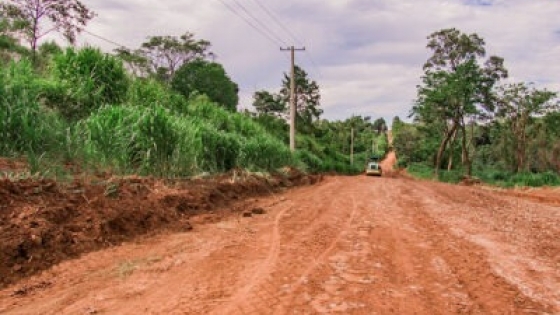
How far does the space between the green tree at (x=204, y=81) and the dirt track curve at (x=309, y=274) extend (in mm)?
41219

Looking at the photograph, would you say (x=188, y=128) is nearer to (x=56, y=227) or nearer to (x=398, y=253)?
(x=56, y=227)

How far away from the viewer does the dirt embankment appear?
17.2 ft

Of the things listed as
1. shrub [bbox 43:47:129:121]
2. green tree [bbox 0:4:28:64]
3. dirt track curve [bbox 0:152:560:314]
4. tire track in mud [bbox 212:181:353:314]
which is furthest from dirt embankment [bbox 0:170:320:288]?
green tree [bbox 0:4:28:64]

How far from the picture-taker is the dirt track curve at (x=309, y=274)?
3955 mm

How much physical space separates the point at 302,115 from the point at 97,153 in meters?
58.3

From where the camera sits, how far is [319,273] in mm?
4840

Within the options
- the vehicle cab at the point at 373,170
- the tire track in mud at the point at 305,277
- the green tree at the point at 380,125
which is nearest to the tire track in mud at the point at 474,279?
the tire track in mud at the point at 305,277

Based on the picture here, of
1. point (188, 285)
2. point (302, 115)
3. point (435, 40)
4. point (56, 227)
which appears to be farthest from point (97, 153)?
point (302, 115)

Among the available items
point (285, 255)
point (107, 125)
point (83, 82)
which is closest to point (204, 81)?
point (83, 82)

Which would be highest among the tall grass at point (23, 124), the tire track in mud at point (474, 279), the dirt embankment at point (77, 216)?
the tall grass at point (23, 124)

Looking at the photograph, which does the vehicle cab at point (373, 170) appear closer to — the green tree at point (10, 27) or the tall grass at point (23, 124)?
the green tree at point (10, 27)

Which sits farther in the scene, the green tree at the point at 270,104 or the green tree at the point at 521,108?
the green tree at the point at 270,104

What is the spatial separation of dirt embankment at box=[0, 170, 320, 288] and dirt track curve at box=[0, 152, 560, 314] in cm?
29

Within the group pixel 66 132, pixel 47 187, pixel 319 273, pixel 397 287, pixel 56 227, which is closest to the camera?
pixel 397 287
